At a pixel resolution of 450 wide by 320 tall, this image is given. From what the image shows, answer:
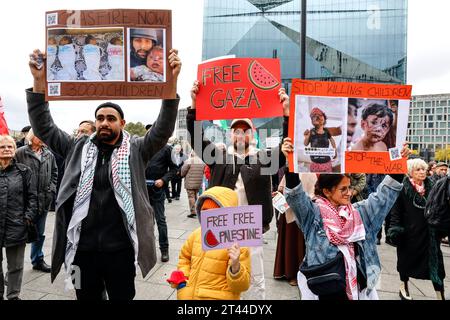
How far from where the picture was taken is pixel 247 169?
10.0 feet

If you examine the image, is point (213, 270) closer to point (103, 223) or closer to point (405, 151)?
point (103, 223)

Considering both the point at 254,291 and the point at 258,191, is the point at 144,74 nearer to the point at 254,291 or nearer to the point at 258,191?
the point at 258,191

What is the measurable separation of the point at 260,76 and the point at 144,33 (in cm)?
98

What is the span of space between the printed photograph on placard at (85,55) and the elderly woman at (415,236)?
3.54 metres

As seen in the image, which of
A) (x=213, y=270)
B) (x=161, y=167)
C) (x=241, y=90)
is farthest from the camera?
(x=161, y=167)

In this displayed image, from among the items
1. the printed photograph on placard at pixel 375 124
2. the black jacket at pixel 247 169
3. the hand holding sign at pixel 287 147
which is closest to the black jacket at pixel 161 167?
the black jacket at pixel 247 169

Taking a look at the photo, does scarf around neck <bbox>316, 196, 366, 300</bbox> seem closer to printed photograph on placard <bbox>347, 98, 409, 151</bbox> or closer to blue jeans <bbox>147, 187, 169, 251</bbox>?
printed photograph on placard <bbox>347, 98, 409, 151</bbox>

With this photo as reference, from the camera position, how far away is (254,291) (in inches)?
118

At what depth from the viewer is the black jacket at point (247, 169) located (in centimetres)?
304

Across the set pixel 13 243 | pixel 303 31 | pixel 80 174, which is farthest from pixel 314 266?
pixel 303 31

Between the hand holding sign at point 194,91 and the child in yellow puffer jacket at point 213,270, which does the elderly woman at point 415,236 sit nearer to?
the child in yellow puffer jacket at point 213,270

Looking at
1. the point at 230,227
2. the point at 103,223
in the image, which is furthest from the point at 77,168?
the point at 230,227

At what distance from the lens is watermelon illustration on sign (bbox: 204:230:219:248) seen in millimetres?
1937

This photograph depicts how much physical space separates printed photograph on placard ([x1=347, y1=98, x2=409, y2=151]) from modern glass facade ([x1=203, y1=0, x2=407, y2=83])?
5311cm
